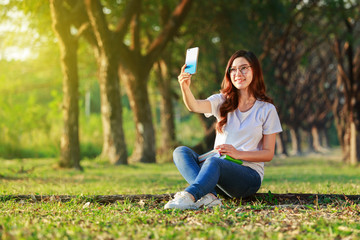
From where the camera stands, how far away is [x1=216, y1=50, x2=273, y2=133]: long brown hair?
16.8ft

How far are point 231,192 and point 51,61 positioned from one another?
18005mm

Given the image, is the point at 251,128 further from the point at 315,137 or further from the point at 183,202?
the point at 315,137

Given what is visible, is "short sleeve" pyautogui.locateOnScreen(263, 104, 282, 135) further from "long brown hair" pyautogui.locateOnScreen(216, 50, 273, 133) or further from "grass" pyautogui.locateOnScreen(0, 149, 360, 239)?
"grass" pyautogui.locateOnScreen(0, 149, 360, 239)

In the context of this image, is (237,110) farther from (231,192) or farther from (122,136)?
(122,136)

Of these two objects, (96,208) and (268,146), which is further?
(268,146)

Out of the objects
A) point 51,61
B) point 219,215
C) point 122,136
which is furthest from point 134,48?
point 219,215

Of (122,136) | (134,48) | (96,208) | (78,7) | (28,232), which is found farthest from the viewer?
(134,48)

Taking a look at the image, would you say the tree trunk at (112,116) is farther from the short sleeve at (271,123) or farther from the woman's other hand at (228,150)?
the woman's other hand at (228,150)

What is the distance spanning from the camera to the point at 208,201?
181 inches

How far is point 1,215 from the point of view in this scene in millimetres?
4234

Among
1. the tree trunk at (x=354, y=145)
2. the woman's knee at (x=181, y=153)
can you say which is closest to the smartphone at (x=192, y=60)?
the woman's knee at (x=181, y=153)

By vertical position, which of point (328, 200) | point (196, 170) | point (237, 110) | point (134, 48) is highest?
point (134, 48)

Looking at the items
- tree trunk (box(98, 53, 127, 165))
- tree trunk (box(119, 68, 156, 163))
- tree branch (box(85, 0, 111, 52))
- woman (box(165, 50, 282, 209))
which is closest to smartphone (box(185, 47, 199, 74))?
woman (box(165, 50, 282, 209))

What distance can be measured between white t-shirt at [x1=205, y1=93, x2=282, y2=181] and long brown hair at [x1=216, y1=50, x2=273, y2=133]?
0.07 meters
